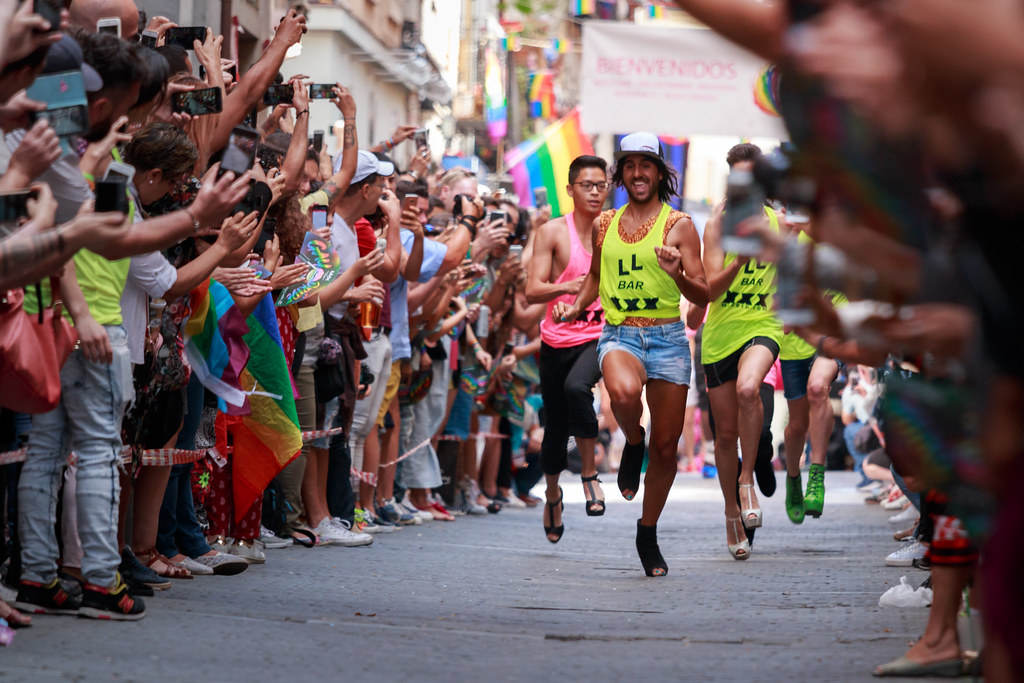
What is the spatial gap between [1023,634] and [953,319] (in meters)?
0.60

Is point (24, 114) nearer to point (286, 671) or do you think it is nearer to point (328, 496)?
point (286, 671)

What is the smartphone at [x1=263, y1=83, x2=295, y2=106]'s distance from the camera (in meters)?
8.98

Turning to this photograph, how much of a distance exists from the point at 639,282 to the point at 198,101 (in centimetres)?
316

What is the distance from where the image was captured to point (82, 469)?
606cm

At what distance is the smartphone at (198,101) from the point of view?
7066mm

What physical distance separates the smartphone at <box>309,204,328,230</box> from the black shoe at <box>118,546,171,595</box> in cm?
300

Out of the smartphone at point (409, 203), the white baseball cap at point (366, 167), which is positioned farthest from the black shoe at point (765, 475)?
the white baseball cap at point (366, 167)

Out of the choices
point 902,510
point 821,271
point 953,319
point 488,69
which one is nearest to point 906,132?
point 953,319

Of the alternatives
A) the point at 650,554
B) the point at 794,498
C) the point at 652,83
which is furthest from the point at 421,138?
the point at 650,554

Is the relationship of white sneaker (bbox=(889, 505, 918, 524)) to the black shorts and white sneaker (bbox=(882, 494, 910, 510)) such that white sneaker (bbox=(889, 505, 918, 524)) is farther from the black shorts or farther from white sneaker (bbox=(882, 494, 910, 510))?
the black shorts

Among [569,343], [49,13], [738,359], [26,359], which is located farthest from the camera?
[569,343]

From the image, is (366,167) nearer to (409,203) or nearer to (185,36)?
(409,203)

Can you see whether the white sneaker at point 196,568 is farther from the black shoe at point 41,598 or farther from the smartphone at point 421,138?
the smartphone at point 421,138

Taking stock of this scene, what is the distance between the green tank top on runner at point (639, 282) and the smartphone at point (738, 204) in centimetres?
556
